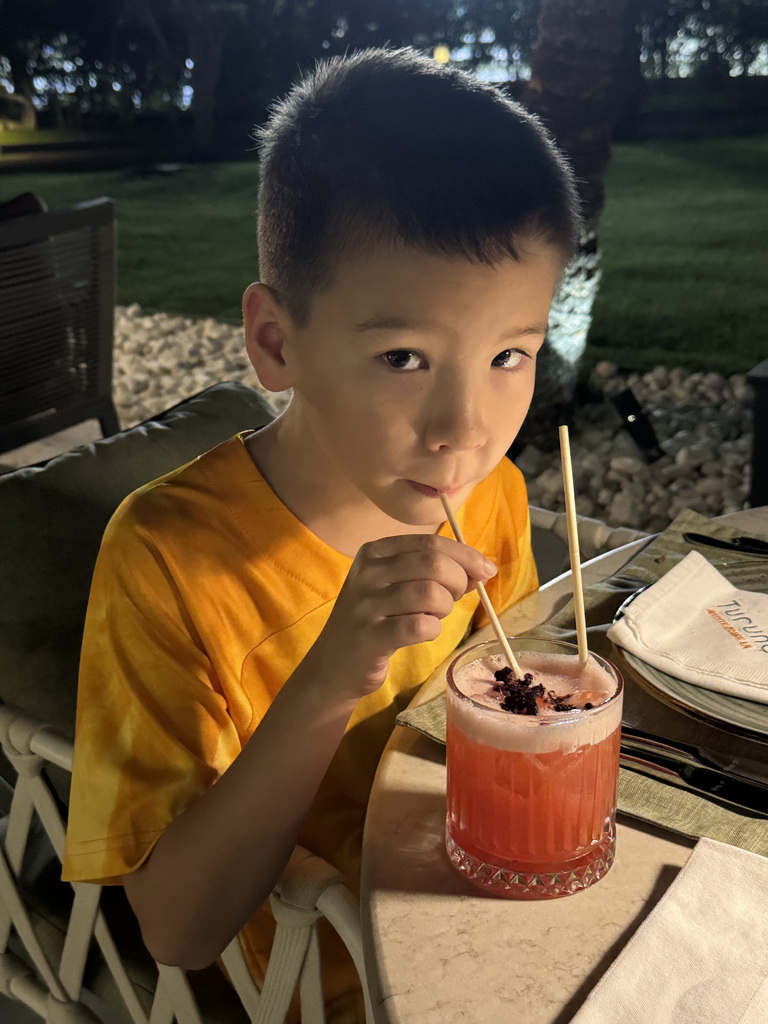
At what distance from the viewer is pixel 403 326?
0.76 metres

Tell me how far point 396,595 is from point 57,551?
0.60 meters

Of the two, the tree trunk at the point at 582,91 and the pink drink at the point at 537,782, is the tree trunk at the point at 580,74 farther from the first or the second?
the pink drink at the point at 537,782

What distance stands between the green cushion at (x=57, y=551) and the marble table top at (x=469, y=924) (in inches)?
18.8

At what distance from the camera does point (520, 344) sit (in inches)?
31.4

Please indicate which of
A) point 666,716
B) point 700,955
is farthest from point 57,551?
point 700,955

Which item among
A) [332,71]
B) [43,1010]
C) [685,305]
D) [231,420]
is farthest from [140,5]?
[43,1010]

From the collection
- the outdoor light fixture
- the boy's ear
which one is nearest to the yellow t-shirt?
the boy's ear

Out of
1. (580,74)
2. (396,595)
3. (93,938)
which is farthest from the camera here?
(580,74)

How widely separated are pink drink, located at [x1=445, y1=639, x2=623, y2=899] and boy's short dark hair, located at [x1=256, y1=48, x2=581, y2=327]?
13.5 inches

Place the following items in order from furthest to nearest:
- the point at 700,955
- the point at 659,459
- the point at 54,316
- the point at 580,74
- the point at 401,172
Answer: the point at 659,459 → the point at 54,316 → the point at 580,74 → the point at 401,172 → the point at 700,955

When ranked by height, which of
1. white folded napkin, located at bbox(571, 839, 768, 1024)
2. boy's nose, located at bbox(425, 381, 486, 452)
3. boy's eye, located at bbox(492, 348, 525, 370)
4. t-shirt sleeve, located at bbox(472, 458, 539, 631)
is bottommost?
t-shirt sleeve, located at bbox(472, 458, 539, 631)

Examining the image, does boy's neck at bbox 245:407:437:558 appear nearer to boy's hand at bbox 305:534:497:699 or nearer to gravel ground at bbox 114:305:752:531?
boy's hand at bbox 305:534:497:699

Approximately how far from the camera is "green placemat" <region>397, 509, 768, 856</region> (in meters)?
0.71

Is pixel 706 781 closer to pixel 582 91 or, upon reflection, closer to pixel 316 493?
pixel 316 493
